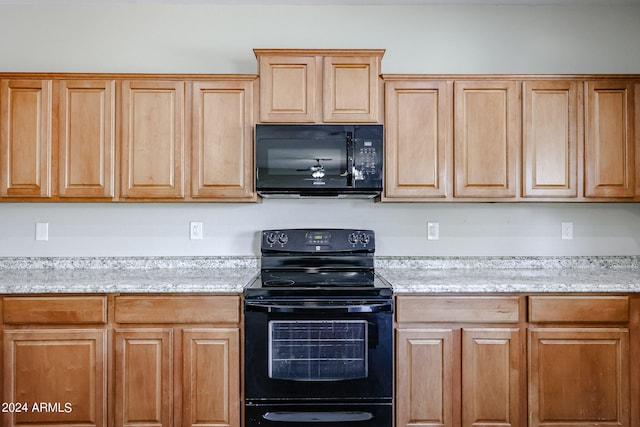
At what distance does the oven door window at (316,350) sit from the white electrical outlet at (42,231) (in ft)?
5.71

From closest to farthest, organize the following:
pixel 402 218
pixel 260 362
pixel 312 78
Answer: pixel 260 362 < pixel 312 78 < pixel 402 218

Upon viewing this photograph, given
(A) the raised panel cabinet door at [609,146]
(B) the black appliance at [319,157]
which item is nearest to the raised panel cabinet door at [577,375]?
(A) the raised panel cabinet door at [609,146]

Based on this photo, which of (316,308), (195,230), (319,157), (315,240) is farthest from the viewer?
(195,230)

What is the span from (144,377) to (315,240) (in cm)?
120

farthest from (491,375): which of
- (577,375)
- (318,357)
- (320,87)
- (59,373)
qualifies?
(59,373)

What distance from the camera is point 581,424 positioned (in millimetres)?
1999

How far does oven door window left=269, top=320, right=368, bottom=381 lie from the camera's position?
1.94 m

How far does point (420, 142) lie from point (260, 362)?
1.49 metres

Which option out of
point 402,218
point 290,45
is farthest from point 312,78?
point 402,218

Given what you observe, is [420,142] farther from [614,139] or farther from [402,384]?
[402,384]

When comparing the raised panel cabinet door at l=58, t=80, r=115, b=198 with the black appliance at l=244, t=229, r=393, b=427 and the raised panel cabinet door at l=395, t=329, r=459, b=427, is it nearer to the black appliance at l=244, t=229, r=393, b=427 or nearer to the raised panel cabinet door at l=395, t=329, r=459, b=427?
the black appliance at l=244, t=229, r=393, b=427

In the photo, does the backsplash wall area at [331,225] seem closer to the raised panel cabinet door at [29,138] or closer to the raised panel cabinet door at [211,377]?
the raised panel cabinet door at [29,138]

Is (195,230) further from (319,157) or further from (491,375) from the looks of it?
(491,375)

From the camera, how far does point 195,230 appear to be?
103 inches
